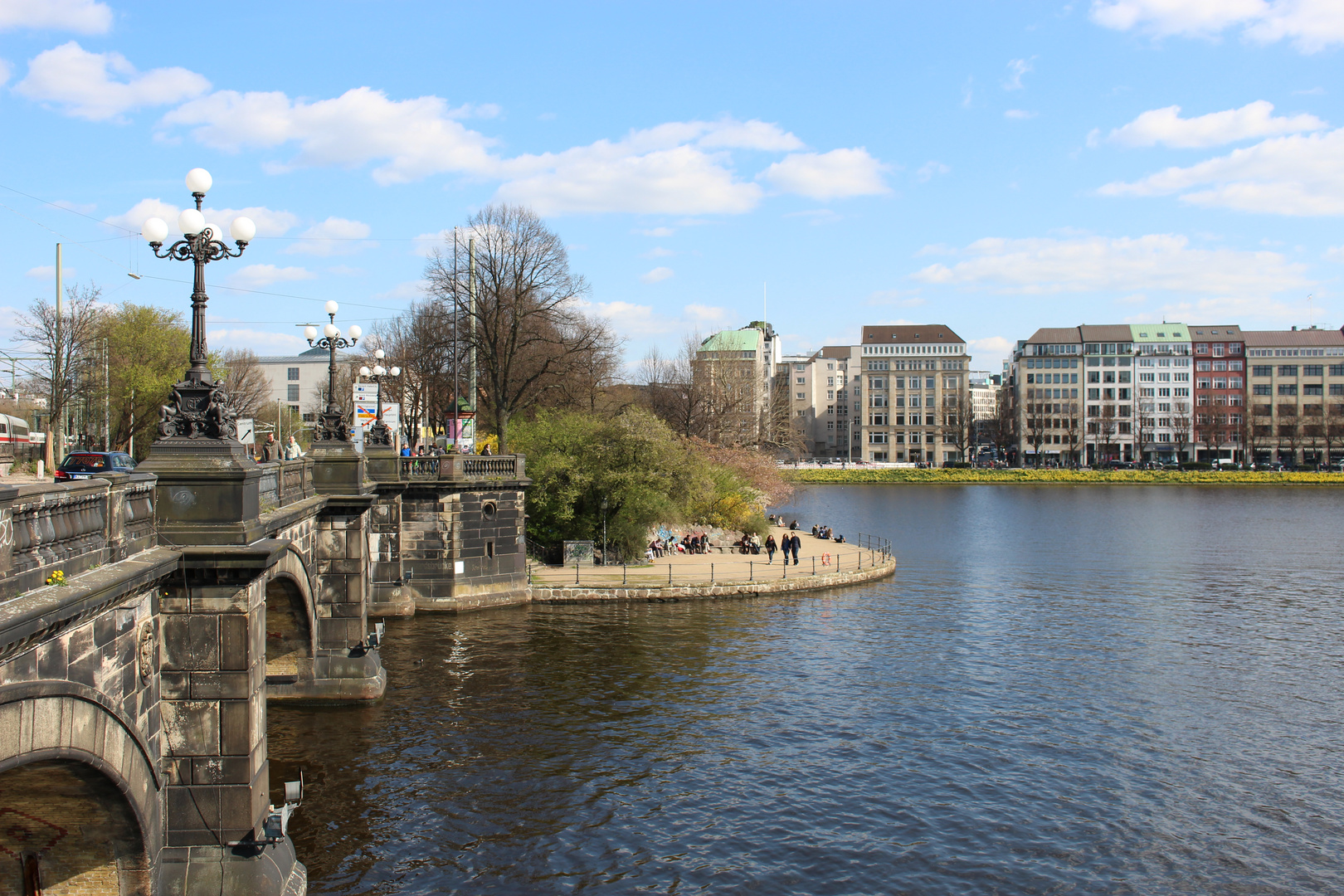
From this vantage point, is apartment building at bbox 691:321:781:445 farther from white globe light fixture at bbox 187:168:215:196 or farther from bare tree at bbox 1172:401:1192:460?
bare tree at bbox 1172:401:1192:460

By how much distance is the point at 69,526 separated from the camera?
898 cm

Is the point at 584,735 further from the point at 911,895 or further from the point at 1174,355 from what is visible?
the point at 1174,355

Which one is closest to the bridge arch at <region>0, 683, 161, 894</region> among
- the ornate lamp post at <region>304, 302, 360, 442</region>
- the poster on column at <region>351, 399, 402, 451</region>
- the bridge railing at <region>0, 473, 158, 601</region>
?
the bridge railing at <region>0, 473, 158, 601</region>

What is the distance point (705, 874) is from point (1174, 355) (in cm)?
15249

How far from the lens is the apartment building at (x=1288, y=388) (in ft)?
454

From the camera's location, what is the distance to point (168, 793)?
12445 mm

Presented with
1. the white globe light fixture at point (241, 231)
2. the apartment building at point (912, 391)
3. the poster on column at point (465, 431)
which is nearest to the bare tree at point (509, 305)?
the poster on column at point (465, 431)

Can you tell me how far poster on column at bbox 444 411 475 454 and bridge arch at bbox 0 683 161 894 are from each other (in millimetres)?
28063

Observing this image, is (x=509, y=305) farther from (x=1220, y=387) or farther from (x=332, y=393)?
(x=1220, y=387)

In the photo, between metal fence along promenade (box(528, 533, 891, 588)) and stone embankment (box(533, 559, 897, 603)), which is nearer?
stone embankment (box(533, 559, 897, 603))

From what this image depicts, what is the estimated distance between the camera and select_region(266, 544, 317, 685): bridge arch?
1955 cm

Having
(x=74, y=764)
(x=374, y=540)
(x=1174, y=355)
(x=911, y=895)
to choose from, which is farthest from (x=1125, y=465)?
(x=74, y=764)

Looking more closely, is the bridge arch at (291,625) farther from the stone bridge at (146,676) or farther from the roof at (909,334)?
the roof at (909,334)

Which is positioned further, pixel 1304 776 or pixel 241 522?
pixel 1304 776
